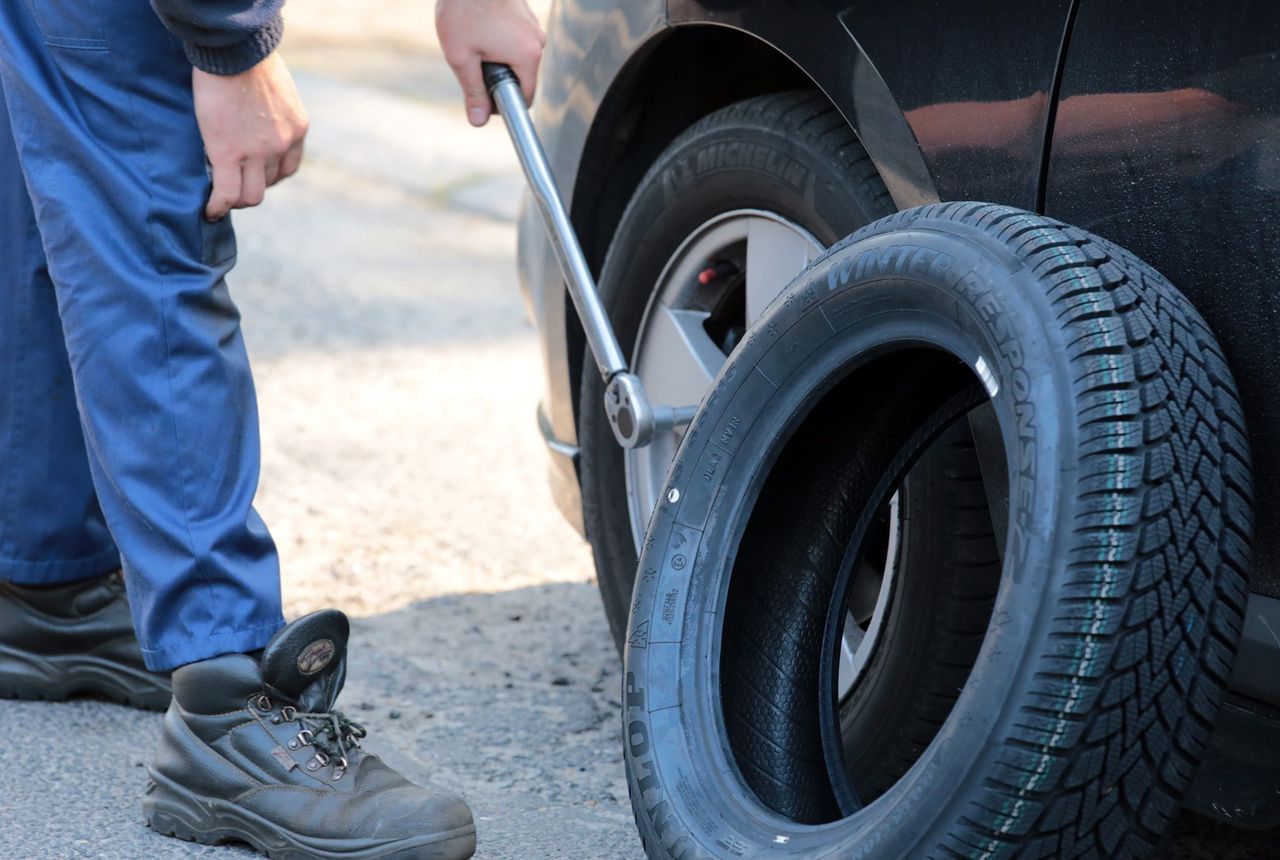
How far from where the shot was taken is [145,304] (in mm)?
1754

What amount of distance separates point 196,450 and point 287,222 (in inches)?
155

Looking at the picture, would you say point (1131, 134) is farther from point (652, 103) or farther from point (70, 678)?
point (70, 678)

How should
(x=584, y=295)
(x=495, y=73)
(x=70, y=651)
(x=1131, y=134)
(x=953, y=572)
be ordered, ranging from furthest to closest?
(x=70, y=651) → (x=495, y=73) → (x=584, y=295) → (x=953, y=572) → (x=1131, y=134)

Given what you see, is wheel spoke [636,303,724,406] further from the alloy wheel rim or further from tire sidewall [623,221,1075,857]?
tire sidewall [623,221,1075,857]

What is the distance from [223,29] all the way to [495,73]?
1.51 feet

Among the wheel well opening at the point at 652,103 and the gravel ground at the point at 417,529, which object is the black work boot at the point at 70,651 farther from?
the wheel well opening at the point at 652,103

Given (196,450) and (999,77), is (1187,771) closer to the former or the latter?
(999,77)

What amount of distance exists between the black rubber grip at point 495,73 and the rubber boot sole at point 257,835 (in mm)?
970

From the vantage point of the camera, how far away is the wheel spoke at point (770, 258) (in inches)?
71.1

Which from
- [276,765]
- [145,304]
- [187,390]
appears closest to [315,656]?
[276,765]

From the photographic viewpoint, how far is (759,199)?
1.84 meters

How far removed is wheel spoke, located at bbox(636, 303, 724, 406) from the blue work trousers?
579 mm

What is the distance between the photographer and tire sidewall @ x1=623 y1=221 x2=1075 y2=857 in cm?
119

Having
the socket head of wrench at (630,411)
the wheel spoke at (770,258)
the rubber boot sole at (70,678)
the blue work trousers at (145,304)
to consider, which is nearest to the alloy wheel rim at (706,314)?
the wheel spoke at (770,258)
